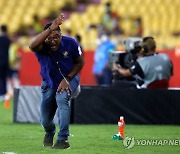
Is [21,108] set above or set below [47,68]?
below

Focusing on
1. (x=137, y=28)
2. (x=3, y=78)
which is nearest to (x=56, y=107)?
(x=3, y=78)

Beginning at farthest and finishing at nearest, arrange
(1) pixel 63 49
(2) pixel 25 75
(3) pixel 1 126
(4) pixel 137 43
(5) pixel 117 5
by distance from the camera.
→ (5) pixel 117 5, (2) pixel 25 75, (4) pixel 137 43, (3) pixel 1 126, (1) pixel 63 49

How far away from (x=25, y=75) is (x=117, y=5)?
6.90 m

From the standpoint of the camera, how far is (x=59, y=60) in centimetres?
1090

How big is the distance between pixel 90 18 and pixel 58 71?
18.4 m

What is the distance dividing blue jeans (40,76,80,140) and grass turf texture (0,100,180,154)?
0.29m

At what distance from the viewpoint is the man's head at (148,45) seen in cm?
1486

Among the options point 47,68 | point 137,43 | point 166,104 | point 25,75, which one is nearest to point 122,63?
point 137,43

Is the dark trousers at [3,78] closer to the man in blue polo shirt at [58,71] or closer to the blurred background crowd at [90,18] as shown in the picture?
the blurred background crowd at [90,18]

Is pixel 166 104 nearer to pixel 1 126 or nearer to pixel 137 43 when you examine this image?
pixel 137 43

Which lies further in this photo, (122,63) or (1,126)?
(122,63)

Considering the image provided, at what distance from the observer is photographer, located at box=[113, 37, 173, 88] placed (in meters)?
15.0

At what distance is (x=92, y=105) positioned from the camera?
1541 cm

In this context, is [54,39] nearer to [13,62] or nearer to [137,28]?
[13,62]
